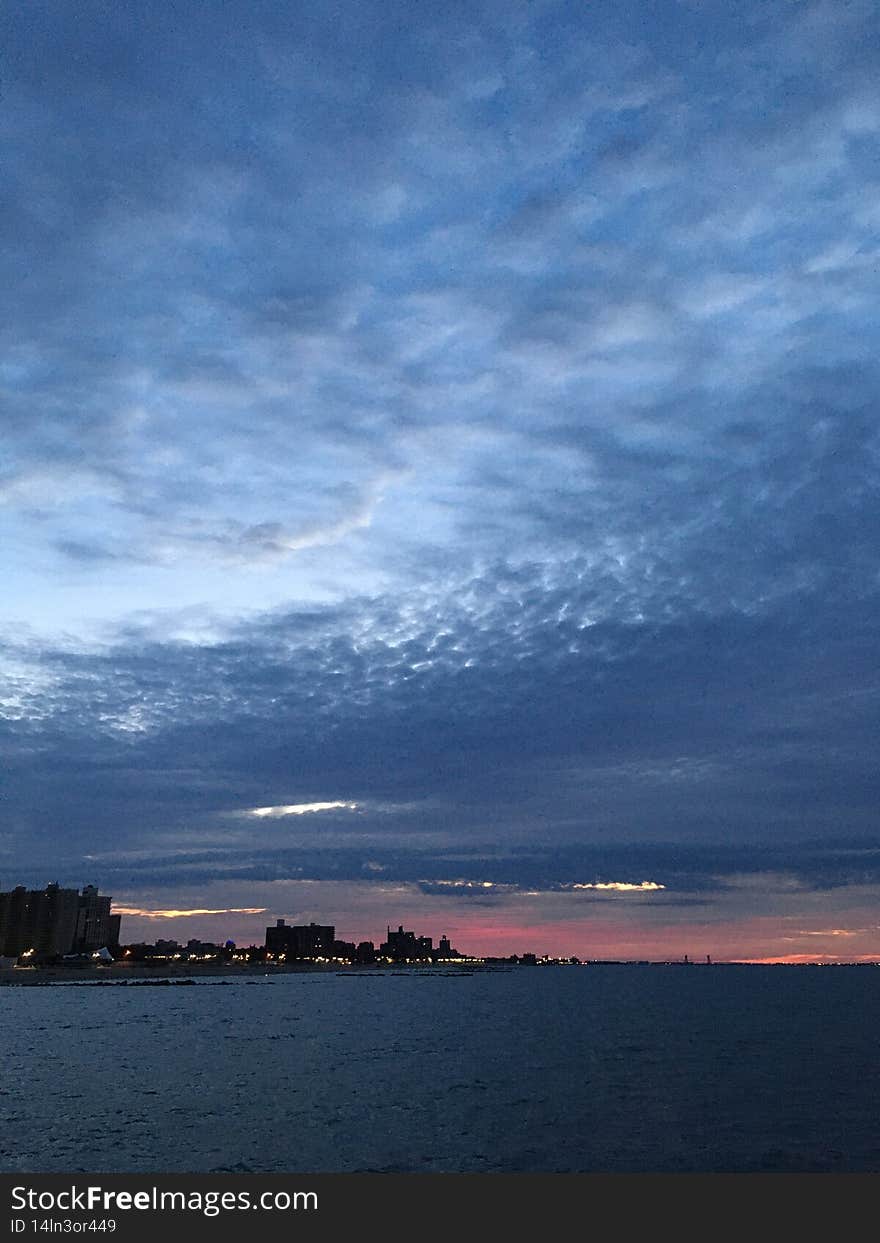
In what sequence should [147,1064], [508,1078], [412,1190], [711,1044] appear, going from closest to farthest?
[412,1190] → [508,1078] → [147,1064] → [711,1044]

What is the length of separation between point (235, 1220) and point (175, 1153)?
2415 cm

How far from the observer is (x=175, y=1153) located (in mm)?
52719

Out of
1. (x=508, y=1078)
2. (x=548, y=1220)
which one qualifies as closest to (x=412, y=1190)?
(x=548, y=1220)

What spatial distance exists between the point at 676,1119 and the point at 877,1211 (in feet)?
Answer: 108

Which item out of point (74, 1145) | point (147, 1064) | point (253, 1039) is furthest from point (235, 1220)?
point (253, 1039)

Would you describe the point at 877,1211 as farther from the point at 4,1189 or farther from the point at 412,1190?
the point at 4,1189

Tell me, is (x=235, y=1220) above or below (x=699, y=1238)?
above

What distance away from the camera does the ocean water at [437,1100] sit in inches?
2069

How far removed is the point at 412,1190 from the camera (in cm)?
4569

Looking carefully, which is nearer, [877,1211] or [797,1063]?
[877,1211]

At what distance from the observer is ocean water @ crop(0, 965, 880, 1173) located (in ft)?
172

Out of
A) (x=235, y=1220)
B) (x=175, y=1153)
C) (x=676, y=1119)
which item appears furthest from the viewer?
(x=676, y=1119)

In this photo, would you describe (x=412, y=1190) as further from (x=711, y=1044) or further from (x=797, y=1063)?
(x=711, y=1044)

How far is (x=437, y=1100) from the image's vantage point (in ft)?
237
